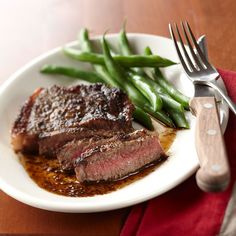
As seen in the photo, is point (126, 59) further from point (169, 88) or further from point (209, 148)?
point (209, 148)

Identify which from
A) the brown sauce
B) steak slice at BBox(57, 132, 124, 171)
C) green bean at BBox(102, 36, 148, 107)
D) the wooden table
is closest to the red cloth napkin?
the brown sauce

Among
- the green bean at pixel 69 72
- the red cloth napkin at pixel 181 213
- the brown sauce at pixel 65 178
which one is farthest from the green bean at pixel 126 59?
the red cloth napkin at pixel 181 213

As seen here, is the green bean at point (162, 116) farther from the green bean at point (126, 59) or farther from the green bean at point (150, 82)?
the green bean at point (126, 59)

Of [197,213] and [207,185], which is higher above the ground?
[207,185]

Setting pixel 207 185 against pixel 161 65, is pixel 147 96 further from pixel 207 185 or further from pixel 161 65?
pixel 207 185

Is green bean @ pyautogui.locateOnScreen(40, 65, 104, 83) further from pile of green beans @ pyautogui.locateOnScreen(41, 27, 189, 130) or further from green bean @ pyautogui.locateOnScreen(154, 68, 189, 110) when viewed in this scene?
green bean @ pyautogui.locateOnScreen(154, 68, 189, 110)

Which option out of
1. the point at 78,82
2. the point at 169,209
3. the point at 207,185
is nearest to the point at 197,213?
the point at 169,209
